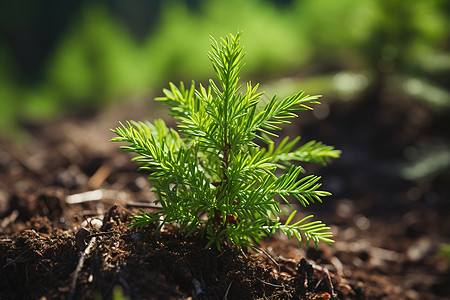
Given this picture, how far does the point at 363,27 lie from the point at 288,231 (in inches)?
139

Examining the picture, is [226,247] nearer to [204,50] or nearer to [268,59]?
[268,59]

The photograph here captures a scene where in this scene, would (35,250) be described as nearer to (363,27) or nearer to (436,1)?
(363,27)

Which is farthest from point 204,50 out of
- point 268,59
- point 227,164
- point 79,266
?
point 79,266

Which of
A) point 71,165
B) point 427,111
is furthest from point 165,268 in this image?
point 427,111

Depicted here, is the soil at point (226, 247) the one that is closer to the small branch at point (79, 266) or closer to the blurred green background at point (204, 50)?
the small branch at point (79, 266)

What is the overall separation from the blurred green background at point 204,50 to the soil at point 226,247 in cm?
52

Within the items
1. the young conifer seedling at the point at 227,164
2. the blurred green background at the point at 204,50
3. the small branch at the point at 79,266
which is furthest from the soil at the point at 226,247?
the blurred green background at the point at 204,50

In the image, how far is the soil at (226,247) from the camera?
4.05 ft

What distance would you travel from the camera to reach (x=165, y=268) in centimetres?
124

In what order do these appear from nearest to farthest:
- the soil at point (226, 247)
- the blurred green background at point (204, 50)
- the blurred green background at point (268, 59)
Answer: the soil at point (226, 247), the blurred green background at point (268, 59), the blurred green background at point (204, 50)

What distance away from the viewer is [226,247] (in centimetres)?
140

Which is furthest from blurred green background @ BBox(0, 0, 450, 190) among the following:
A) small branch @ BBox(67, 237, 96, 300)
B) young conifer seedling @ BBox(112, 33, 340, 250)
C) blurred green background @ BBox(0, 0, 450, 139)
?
small branch @ BBox(67, 237, 96, 300)

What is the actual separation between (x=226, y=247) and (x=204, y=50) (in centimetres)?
646

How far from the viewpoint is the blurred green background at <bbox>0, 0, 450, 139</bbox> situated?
4.02 meters
